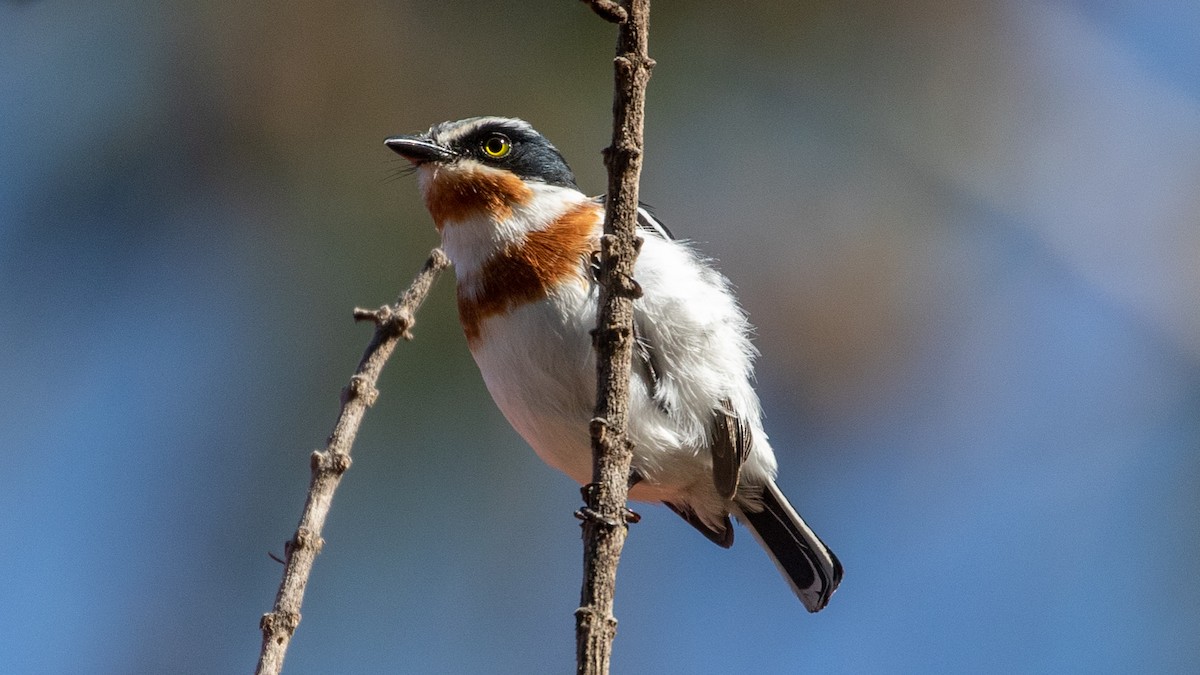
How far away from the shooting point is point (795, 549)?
462 centimetres

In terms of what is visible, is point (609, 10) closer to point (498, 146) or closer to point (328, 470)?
point (328, 470)

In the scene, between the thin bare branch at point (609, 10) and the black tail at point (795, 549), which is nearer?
the thin bare branch at point (609, 10)

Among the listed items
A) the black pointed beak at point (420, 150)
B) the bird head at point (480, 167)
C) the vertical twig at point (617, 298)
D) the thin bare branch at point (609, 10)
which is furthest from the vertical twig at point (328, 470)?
the black pointed beak at point (420, 150)

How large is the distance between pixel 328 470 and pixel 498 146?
7.95 ft

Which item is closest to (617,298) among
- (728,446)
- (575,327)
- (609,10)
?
(609,10)

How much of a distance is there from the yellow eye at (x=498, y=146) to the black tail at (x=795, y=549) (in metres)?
1.62

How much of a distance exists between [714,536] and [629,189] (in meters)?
2.69

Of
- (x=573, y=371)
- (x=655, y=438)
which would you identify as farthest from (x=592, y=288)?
(x=655, y=438)

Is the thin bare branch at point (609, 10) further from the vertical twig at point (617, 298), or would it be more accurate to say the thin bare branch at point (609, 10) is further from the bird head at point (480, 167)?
the bird head at point (480, 167)

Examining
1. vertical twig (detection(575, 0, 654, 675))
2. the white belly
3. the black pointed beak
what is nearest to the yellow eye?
the black pointed beak

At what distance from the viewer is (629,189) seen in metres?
2.25

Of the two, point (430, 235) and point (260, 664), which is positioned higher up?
point (430, 235)

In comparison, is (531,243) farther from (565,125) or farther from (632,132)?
(565,125)

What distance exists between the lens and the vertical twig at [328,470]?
6.32 feet
